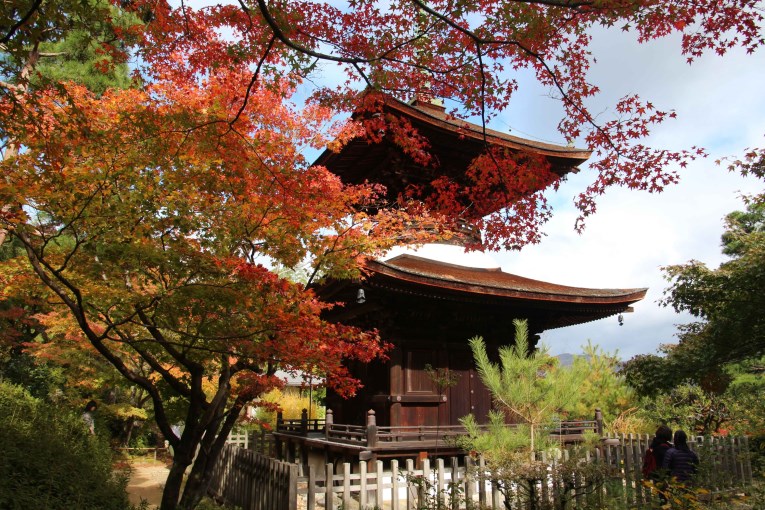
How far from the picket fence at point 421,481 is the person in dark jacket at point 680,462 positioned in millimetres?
204

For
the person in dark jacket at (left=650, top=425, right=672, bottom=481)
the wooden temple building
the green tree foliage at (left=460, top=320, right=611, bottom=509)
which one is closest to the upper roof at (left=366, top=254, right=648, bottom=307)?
the wooden temple building

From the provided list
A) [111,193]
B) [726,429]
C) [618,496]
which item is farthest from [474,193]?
[726,429]

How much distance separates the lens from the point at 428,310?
37.1 ft

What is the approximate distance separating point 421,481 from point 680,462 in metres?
3.14

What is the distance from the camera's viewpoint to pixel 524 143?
12.5 metres

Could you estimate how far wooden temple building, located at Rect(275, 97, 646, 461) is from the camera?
10312 millimetres

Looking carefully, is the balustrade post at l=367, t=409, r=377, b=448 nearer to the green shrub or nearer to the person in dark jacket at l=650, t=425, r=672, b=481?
the green shrub

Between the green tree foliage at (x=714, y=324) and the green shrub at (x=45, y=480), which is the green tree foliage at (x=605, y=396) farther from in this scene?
the green shrub at (x=45, y=480)

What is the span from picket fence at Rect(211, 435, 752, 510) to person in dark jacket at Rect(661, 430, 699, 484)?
20 centimetres

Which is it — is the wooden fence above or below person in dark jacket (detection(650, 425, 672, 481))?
below

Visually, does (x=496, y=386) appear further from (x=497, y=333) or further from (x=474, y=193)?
(x=497, y=333)

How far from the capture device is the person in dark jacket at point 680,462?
622 cm

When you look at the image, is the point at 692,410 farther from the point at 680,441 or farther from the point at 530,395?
the point at 530,395

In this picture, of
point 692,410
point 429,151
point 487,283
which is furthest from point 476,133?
point 692,410
